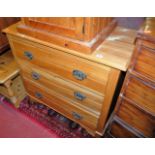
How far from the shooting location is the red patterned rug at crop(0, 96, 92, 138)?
1.49 metres

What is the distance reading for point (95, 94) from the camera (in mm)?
1026

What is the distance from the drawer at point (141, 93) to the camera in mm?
765

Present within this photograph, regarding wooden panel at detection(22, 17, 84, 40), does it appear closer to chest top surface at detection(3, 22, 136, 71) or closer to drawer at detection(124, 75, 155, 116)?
chest top surface at detection(3, 22, 136, 71)

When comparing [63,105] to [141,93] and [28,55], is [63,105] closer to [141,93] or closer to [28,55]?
[28,55]

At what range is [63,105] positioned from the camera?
137cm

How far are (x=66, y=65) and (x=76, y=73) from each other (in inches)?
3.4

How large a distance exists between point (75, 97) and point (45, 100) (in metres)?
0.48

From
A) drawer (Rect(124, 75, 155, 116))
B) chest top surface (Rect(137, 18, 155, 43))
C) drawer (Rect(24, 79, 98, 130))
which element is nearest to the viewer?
chest top surface (Rect(137, 18, 155, 43))

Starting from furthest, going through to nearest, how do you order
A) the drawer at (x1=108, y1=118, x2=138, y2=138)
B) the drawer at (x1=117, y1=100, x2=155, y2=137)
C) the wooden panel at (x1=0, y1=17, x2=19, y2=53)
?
the wooden panel at (x1=0, y1=17, x2=19, y2=53)
the drawer at (x1=108, y1=118, x2=138, y2=138)
the drawer at (x1=117, y1=100, x2=155, y2=137)

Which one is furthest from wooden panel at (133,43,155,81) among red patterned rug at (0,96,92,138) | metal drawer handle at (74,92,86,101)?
red patterned rug at (0,96,92,138)

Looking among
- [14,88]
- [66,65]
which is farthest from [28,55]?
[14,88]

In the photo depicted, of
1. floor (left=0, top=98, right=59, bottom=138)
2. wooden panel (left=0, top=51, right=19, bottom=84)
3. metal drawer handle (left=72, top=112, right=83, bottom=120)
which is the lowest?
metal drawer handle (left=72, top=112, right=83, bottom=120)
